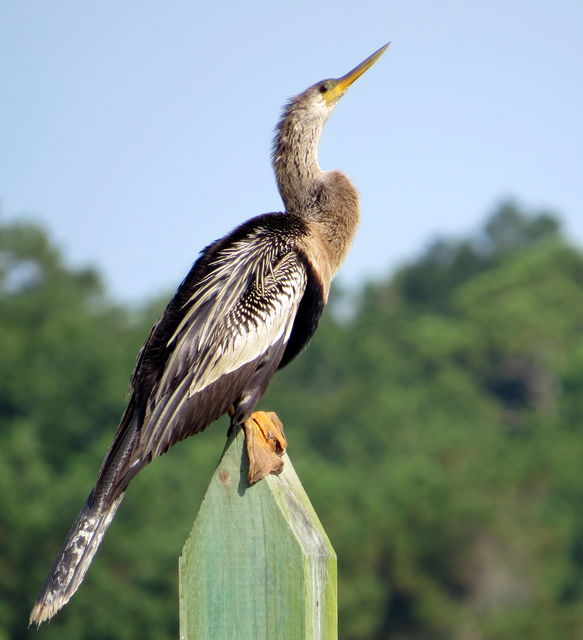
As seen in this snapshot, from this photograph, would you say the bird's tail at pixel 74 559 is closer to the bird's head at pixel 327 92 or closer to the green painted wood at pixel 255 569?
the green painted wood at pixel 255 569

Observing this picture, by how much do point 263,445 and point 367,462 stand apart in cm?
6647

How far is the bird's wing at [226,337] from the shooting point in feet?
15.9

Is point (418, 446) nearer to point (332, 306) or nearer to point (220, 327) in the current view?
point (332, 306)

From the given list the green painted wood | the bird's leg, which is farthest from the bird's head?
the green painted wood

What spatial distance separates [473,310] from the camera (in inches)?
3856

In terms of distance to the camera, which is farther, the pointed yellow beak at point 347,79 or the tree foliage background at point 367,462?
the tree foliage background at point 367,462

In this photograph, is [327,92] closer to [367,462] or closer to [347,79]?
[347,79]

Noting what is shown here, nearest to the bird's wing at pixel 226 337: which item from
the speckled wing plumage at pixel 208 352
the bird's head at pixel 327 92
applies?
the speckled wing plumage at pixel 208 352

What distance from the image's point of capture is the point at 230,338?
17.5 ft

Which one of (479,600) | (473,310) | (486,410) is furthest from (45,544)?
(473,310)

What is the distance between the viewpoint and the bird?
424cm

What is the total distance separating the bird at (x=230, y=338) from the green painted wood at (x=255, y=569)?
18 centimetres

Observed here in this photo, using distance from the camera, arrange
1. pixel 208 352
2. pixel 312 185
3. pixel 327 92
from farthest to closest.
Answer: pixel 327 92, pixel 312 185, pixel 208 352

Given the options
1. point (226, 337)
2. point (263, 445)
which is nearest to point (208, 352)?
point (226, 337)
